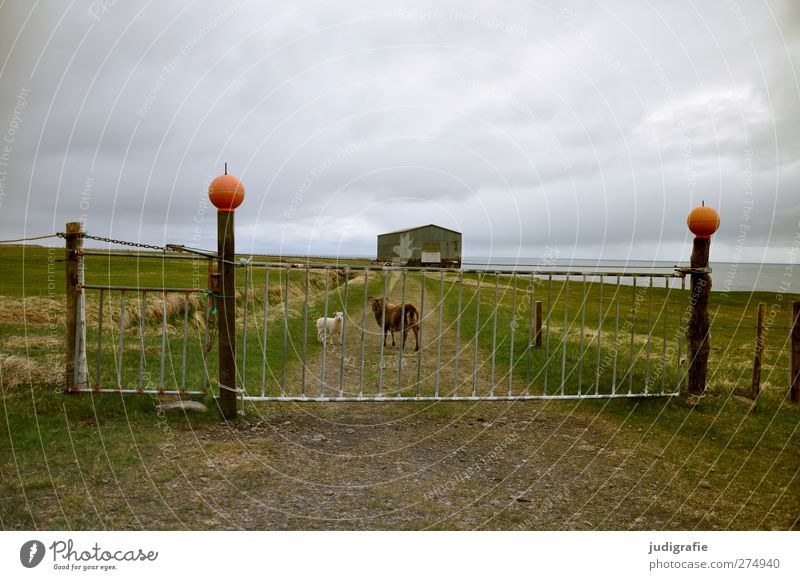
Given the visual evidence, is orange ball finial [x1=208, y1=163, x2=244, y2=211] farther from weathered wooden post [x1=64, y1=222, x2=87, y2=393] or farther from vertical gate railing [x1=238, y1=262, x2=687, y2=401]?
weathered wooden post [x1=64, y1=222, x2=87, y2=393]

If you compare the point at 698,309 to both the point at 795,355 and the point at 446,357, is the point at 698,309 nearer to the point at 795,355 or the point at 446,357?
the point at 795,355

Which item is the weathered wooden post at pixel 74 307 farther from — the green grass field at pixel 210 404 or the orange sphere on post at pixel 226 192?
the orange sphere on post at pixel 226 192

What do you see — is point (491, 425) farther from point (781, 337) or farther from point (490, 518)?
point (781, 337)

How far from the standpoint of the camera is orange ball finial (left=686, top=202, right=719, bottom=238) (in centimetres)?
711

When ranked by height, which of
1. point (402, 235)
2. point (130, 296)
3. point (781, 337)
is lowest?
point (781, 337)

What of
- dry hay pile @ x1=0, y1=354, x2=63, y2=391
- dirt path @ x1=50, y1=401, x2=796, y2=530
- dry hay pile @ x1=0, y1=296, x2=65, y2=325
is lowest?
dirt path @ x1=50, y1=401, x2=796, y2=530

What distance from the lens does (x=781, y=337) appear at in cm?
2044

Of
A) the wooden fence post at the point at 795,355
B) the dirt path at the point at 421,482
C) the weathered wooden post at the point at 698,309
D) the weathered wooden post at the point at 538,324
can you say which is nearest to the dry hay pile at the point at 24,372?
the dirt path at the point at 421,482

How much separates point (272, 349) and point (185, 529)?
7624mm

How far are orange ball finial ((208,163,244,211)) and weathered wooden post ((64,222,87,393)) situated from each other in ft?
6.96

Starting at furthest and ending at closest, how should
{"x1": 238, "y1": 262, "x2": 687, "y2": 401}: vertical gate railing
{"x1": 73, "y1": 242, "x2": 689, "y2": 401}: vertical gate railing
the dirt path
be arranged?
1. {"x1": 238, "y1": 262, "x2": 687, "y2": 401}: vertical gate railing
2. {"x1": 73, "y1": 242, "x2": 689, "y2": 401}: vertical gate railing
3. the dirt path

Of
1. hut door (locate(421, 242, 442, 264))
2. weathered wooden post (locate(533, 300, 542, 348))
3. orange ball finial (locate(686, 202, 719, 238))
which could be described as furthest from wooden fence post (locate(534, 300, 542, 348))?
hut door (locate(421, 242, 442, 264))

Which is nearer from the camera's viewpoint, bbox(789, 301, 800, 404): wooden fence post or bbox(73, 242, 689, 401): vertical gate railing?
bbox(73, 242, 689, 401): vertical gate railing
